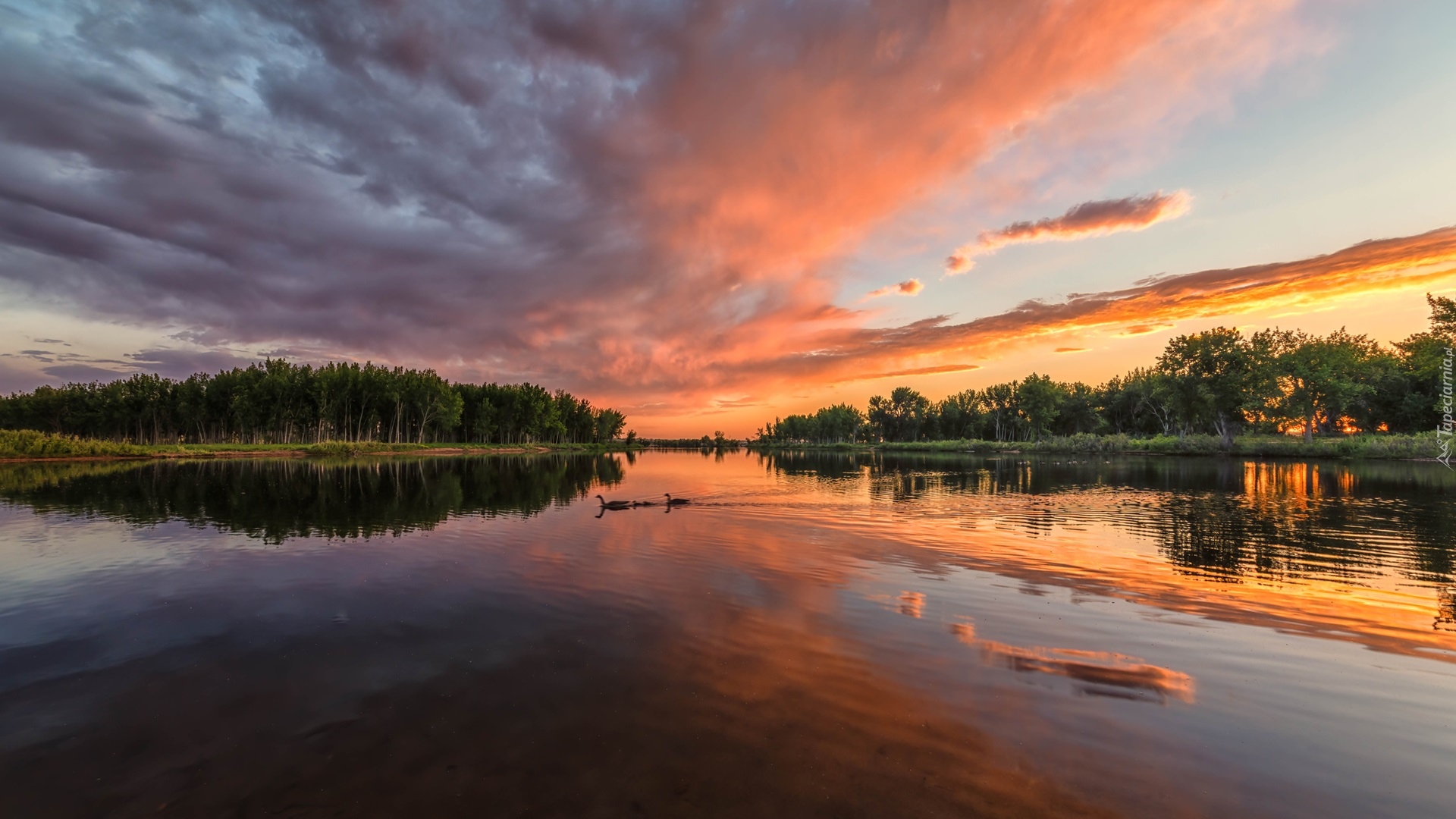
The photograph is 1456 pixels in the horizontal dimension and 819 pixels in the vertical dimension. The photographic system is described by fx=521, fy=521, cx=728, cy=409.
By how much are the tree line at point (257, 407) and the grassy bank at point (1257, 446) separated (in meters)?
145

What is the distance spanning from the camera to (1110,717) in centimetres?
754

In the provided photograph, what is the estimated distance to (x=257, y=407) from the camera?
106312mm

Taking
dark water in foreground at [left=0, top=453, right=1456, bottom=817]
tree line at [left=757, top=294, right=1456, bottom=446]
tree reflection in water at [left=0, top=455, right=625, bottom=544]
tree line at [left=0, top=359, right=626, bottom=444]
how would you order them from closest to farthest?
1. dark water in foreground at [left=0, top=453, right=1456, bottom=817]
2. tree reflection in water at [left=0, top=455, right=625, bottom=544]
3. tree line at [left=757, top=294, right=1456, bottom=446]
4. tree line at [left=0, top=359, right=626, bottom=444]

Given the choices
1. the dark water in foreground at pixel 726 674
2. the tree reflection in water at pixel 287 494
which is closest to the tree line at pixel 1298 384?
the dark water in foreground at pixel 726 674

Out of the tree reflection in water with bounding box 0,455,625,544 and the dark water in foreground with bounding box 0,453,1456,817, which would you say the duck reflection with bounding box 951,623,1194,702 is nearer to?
the dark water in foreground with bounding box 0,453,1456,817

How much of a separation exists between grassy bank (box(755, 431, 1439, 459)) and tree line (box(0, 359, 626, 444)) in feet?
475

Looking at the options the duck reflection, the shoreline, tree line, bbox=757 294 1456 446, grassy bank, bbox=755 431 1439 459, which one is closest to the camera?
the duck reflection

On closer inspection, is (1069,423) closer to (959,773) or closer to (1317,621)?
(1317,621)

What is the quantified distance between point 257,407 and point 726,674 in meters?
137

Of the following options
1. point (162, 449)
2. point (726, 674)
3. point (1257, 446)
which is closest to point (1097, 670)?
point (726, 674)

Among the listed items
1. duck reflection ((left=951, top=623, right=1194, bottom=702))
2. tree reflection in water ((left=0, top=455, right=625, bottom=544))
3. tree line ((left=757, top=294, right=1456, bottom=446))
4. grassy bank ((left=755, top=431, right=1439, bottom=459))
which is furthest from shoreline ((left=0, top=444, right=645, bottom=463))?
tree line ((left=757, top=294, right=1456, bottom=446))

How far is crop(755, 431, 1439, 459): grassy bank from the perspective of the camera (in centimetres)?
6725

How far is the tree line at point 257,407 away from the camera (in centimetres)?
10719

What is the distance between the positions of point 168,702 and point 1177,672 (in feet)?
54.8
